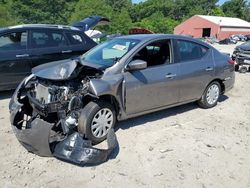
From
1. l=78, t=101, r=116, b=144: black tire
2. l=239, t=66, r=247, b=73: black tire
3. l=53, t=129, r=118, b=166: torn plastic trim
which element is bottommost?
l=239, t=66, r=247, b=73: black tire

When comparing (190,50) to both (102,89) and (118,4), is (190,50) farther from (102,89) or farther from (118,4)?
(118,4)

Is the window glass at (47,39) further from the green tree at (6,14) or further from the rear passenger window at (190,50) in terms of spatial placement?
the green tree at (6,14)

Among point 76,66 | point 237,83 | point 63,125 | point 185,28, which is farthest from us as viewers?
point 185,28

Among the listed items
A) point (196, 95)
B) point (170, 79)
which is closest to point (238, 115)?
point (196, 95)

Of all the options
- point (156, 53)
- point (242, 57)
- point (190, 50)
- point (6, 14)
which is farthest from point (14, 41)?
point (6, 14)

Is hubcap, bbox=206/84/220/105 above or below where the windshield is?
below

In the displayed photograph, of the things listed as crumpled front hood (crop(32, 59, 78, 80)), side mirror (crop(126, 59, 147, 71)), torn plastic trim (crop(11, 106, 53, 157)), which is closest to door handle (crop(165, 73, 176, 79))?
side mirror (crop(126, 59, 147, 71))

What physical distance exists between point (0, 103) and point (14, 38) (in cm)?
147

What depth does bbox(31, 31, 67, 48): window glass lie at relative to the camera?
6826mm

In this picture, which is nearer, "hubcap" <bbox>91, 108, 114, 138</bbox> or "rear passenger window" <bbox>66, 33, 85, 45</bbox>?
"hubcap" <bbox>91, 108, 114, 138</bbox>

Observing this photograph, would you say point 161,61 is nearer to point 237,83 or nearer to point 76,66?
point 76,66

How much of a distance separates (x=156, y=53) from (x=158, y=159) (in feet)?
6.76

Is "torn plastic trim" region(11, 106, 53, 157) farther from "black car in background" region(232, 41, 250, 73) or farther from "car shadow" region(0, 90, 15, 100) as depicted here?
"black car in background" region(232, 41, 250, 73)

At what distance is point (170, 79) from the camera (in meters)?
5.29
